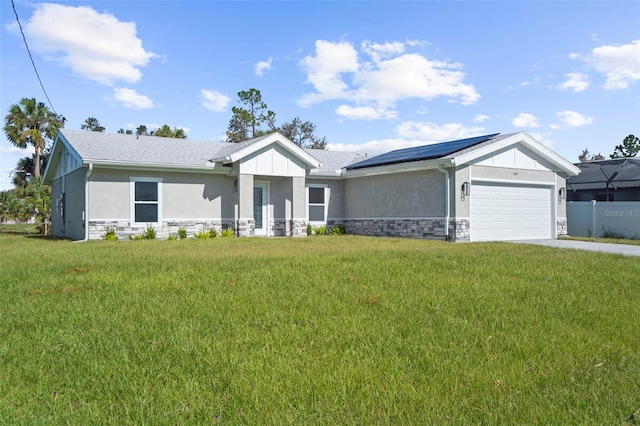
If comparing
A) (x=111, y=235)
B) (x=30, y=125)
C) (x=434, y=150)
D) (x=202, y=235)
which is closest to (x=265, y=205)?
(x=202, y=235)

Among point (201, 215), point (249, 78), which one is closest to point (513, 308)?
point (201, 215)

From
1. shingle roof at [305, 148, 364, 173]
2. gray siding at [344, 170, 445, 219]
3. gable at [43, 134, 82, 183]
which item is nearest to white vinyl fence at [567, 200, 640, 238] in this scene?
gray siding at [344, 170, 445, 219]

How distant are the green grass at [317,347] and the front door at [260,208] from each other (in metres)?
11.2

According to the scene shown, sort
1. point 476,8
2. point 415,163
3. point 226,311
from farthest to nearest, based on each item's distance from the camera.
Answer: point 415,163, point 476,8, point 226,311

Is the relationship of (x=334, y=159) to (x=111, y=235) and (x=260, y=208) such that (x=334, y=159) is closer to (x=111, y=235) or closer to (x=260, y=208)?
(x=260, y=208)

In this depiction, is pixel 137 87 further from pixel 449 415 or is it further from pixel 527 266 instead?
pixel 449 415

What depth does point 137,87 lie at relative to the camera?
70.1 feet

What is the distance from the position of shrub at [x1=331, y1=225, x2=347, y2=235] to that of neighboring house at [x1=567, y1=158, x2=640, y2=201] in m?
14.6

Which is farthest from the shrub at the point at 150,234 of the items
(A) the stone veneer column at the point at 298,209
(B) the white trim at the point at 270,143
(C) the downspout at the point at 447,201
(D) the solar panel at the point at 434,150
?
(C) the downspout at the point at 447,201

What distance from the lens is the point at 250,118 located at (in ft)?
128

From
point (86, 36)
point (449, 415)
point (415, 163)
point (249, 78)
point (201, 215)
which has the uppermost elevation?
point (249, 78)

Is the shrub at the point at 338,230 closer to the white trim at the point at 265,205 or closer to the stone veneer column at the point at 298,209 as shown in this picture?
the stone veneer column at the point at 298,209

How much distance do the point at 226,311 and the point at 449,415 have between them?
121 inches

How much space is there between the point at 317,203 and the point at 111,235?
8.59 m
